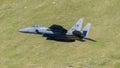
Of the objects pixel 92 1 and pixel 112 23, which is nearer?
pixel 112 23

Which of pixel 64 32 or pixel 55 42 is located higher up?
pixel 64 32

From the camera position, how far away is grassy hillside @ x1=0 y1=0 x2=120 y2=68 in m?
73.6

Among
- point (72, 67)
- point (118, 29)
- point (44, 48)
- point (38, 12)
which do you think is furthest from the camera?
point (38, 12)

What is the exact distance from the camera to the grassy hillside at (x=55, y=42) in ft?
242

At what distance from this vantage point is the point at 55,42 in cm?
7931

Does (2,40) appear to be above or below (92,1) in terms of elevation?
below

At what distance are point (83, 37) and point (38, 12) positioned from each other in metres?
20.2

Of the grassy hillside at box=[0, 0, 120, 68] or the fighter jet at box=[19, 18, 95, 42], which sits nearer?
the fighter jet at box=[19, 18, 95, 42]

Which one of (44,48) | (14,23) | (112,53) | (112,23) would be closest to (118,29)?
(112,23)

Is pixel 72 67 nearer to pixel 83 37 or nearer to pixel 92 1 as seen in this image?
pixel 83 37

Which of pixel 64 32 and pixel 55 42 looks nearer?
pixel 64 32

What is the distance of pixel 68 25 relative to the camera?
85000 mm

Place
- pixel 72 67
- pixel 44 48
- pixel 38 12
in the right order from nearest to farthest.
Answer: pixel 72 67 < pixel 44 48 < pixel 38 12

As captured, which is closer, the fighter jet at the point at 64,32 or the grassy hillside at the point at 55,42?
the fighter jet at the point at 64,32
